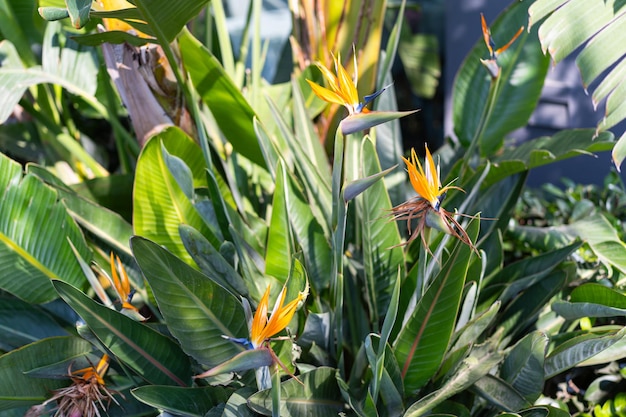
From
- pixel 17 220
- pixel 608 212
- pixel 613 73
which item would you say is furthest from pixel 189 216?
pixel 608 212

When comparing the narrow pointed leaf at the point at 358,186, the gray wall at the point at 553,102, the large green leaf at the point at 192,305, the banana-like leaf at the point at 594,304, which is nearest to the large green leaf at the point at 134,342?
the large green leaf at the point at 192,305

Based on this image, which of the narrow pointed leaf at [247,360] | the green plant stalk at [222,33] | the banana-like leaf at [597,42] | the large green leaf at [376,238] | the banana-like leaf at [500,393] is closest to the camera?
the narrow pointed leaf at [247,360]

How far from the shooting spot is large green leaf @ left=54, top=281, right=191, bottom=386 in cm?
94

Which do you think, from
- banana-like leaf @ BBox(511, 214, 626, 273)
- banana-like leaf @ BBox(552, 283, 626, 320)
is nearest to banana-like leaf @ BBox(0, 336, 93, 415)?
banana-like leaf @ BBox(552, 283, 626, 320)

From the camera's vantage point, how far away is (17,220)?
117cm

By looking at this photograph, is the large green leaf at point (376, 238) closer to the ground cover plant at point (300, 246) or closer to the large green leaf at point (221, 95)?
the ground cover plant at point (300, 246)

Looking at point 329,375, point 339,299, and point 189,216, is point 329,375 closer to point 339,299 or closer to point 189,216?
point 339,299

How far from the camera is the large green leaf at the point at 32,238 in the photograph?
116 cm

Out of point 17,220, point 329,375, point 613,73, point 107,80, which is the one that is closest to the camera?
point 613,73

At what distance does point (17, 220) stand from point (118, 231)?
Result: 0.61 ft

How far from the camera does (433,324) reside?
3.22ft

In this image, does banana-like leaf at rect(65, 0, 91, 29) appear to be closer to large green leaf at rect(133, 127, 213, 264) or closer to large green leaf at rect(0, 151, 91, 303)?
large green leaf at rect(133, 127, 213, 264)

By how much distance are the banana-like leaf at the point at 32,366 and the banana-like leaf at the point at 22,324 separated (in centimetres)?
16

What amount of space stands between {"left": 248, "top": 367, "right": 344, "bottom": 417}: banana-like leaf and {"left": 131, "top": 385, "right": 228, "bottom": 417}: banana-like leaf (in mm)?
119
